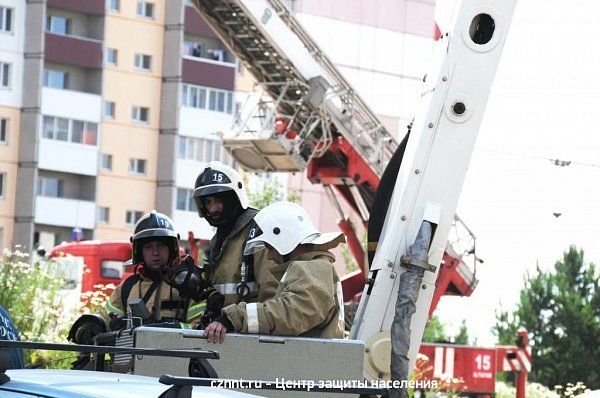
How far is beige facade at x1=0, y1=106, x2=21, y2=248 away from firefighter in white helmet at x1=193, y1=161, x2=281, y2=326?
51.1m

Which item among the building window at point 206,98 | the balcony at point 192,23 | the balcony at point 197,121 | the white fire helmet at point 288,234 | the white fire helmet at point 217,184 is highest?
the balcony at point 192,23

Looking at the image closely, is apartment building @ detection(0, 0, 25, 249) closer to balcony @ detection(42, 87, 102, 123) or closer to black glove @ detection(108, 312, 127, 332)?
balcony @ detection(42, 87, 102, 123)

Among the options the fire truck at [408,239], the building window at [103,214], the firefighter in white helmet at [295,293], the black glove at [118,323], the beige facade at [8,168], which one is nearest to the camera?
the fire truck at [408,239]

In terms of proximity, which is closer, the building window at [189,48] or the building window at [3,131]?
the building window at [3,131]

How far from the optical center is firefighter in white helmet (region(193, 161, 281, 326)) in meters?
8.02

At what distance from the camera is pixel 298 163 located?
2170 centimetres

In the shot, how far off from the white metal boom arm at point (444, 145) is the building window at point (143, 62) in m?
54.2

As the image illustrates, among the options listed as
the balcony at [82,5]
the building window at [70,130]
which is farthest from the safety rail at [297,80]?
the balcony at [82,5]

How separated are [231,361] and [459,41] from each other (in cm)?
299

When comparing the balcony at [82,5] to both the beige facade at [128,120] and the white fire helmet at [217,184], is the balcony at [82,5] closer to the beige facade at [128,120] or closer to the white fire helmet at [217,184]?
the beige facade at [128,120]

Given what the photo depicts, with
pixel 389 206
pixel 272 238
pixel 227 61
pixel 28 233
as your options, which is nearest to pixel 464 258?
pixel 389 206

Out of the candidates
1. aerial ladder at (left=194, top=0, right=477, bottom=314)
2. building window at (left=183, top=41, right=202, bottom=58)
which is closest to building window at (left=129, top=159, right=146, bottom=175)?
building window at (left=183, top=41, right=202, bottom=58)

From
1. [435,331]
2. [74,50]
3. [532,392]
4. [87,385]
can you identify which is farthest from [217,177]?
[74,50]

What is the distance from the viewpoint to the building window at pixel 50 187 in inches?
2379
